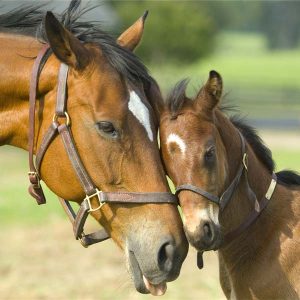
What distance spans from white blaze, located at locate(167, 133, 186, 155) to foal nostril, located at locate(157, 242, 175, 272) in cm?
88

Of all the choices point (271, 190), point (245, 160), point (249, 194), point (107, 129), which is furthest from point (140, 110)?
point (271, 190)

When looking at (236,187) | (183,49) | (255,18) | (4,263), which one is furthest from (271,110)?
(255,18)

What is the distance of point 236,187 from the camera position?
4.66 meters

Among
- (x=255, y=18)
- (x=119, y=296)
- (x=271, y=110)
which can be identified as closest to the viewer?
(x=119, y=296)

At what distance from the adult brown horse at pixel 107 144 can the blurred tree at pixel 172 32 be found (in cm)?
3553

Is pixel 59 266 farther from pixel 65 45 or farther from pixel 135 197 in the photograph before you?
pixel 65 45

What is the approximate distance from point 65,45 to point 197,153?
1.10 metres

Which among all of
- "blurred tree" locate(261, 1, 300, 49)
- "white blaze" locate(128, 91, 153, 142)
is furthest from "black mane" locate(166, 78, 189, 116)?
"blurred tree" locate(261, 1, 300, 49)

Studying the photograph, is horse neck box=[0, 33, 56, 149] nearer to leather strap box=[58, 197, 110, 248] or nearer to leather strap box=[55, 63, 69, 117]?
leather strap box=[55, 63, 69, 117]

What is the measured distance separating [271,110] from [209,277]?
26.7 meters

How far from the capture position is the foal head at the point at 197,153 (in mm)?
4168

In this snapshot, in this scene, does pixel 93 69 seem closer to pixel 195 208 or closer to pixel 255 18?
pixel 195 208

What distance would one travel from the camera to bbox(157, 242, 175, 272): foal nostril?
3586 millimetres

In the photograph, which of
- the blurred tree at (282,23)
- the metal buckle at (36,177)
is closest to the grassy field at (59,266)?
the metal buckle at (36,177)
